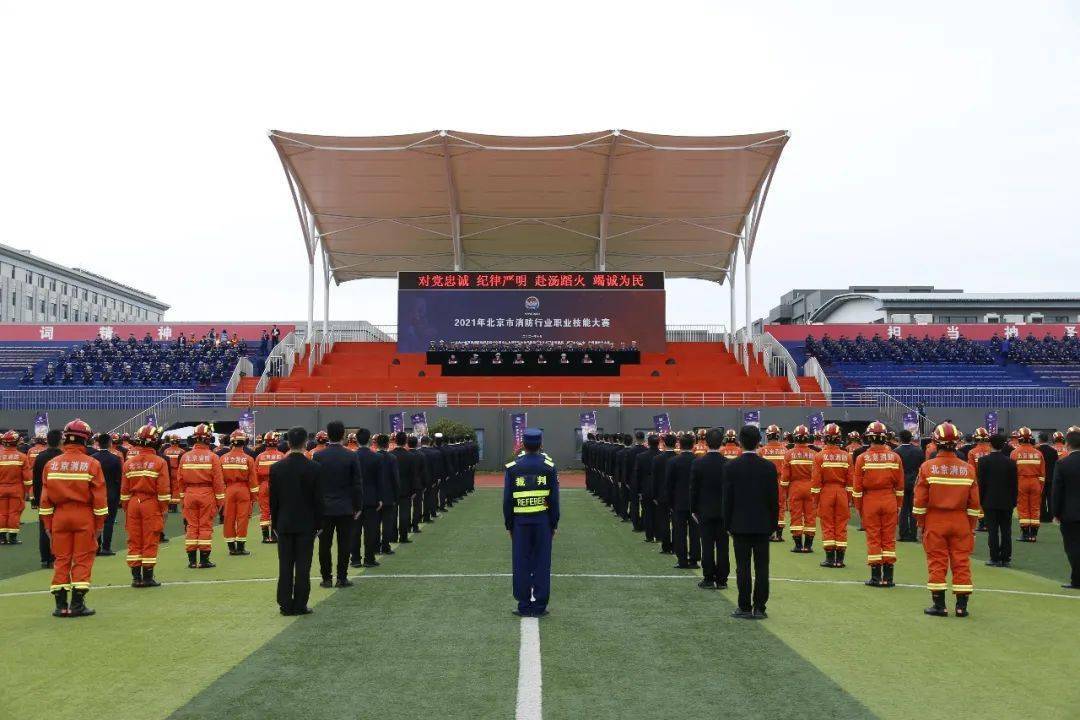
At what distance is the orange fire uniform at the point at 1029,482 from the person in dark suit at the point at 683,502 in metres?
7.45

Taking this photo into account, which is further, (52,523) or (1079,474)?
(1079,474)

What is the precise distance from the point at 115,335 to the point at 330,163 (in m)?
21.7

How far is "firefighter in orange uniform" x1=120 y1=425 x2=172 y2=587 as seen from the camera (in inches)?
480

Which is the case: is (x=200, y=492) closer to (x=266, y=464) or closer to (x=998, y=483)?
(x=266, y=464)

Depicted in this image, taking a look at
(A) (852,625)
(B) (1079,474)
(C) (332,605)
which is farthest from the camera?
(B) (1079,474)

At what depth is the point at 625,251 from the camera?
57312 millimetres

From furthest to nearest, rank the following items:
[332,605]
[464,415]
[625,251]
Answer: [625,251], [464,415], [332,605]

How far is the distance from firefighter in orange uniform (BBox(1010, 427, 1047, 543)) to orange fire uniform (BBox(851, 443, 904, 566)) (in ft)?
22.2

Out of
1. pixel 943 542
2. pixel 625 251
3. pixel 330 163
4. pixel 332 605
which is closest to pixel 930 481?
pixel 943 542

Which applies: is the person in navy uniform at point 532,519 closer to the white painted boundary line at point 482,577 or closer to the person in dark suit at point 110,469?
the white painted boundary line at point 482,577

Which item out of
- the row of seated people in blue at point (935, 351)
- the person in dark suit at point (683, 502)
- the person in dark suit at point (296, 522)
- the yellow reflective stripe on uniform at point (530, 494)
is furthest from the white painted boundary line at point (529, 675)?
the row of seated people in blue at point (935, 351)

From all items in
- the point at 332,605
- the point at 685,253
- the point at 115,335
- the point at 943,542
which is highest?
the point at 685,253

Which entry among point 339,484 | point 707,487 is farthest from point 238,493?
point 707,487

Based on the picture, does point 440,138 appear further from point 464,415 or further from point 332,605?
point 332,605
